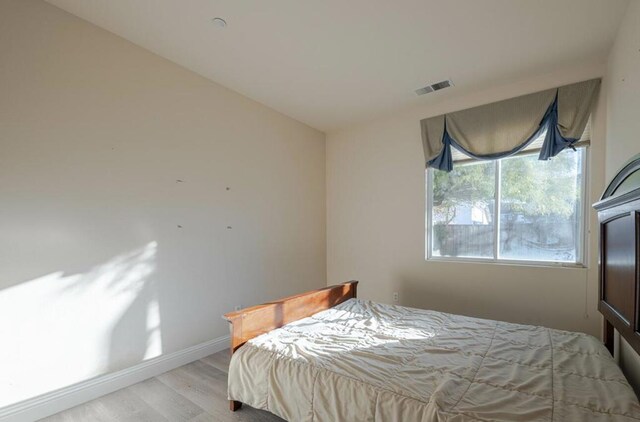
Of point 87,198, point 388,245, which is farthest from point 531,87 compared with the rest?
point 87,198

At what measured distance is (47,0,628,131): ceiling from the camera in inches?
79.2

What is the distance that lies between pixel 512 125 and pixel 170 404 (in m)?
3.89

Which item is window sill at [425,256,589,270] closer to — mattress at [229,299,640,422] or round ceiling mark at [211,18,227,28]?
mattress at [229,299,640,422]

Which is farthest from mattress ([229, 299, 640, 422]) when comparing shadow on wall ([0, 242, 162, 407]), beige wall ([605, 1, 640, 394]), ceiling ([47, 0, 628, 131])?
ceiling ([47, 0, 628, 131])

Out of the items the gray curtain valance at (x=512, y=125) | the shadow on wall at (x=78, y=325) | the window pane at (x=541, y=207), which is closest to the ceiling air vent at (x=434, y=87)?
the gray curtain valance at (x=512, y=125)

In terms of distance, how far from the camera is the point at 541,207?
9.65 ft

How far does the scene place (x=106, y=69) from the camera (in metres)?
2.31

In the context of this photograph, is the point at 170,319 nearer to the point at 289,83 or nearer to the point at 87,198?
the point at 87,198

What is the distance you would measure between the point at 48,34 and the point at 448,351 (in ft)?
11.3

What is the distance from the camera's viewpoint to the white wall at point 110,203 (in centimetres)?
191

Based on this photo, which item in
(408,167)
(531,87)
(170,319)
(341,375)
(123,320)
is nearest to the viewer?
(341,375)

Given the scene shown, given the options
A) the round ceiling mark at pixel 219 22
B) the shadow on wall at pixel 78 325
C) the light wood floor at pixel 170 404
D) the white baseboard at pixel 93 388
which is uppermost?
the round ceiling mark at pixel 219 22

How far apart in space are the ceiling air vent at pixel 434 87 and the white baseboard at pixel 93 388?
3472mm

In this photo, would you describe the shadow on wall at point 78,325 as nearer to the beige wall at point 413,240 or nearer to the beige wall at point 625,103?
the beige wall at point 413,240
